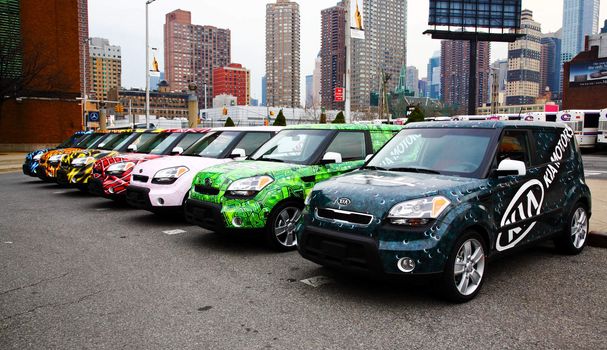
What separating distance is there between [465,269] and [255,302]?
2.03 metres

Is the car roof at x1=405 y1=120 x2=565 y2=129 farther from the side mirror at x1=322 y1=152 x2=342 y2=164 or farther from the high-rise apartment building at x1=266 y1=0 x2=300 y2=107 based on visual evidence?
the high-rise apartment building at x1=266 y1=0 x2=300 y2=107

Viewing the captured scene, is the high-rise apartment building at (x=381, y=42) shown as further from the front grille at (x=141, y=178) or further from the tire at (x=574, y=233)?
the tire at (x=574, y=233)

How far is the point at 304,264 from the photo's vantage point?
19.5ft

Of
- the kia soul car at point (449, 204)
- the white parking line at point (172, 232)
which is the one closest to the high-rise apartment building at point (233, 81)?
the white parking line at point (172, 232)

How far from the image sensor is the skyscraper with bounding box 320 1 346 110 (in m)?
65.1

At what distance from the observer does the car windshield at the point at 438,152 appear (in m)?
5.12

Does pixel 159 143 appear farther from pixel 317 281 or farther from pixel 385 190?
pixel 385 190

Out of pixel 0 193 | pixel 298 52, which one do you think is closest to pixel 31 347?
pixel 0 193

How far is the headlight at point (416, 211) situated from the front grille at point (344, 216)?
0.23m

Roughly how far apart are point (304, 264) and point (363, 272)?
1641mm

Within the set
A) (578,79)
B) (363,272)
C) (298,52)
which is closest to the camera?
(363,272)

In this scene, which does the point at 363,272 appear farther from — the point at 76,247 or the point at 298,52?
the point at 298,52

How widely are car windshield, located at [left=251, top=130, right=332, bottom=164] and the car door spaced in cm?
266

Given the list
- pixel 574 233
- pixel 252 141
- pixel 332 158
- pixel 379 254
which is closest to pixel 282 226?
pixel 332 158
